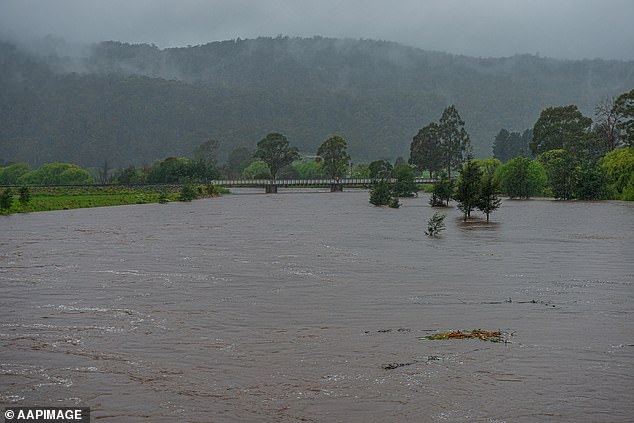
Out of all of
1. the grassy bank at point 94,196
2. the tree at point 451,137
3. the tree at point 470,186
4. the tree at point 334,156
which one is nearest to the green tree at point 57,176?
the grassy bank at point 94,196

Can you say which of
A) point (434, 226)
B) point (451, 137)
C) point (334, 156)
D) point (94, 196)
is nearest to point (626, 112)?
point (451, 137)

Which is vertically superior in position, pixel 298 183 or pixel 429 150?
pixel 429 150

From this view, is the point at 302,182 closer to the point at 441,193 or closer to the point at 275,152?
the point at 275,152

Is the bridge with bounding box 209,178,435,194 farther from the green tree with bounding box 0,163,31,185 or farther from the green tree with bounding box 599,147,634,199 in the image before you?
the green tree with bounding box 0,163,31,185

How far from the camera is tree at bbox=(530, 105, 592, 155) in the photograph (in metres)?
122

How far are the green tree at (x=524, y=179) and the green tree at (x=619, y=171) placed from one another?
1373 centimetres

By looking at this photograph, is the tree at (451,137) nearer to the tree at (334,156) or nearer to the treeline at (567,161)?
the treeline at (567,161)

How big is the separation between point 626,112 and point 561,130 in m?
23.0

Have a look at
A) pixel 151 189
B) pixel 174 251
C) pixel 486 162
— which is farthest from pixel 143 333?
pixel 486 162

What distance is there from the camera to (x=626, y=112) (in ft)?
351

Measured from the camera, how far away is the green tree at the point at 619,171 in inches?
3521

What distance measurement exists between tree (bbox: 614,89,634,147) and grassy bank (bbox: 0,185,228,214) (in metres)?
63.5

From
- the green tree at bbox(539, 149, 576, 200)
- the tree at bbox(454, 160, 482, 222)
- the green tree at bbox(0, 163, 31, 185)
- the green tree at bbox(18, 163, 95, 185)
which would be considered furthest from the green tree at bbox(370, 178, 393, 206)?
the green tree at bbox(0, 163, 31, 185)

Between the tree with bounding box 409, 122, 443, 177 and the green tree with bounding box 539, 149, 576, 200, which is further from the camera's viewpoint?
the tree with bounding box 409, 122, 443, 177
